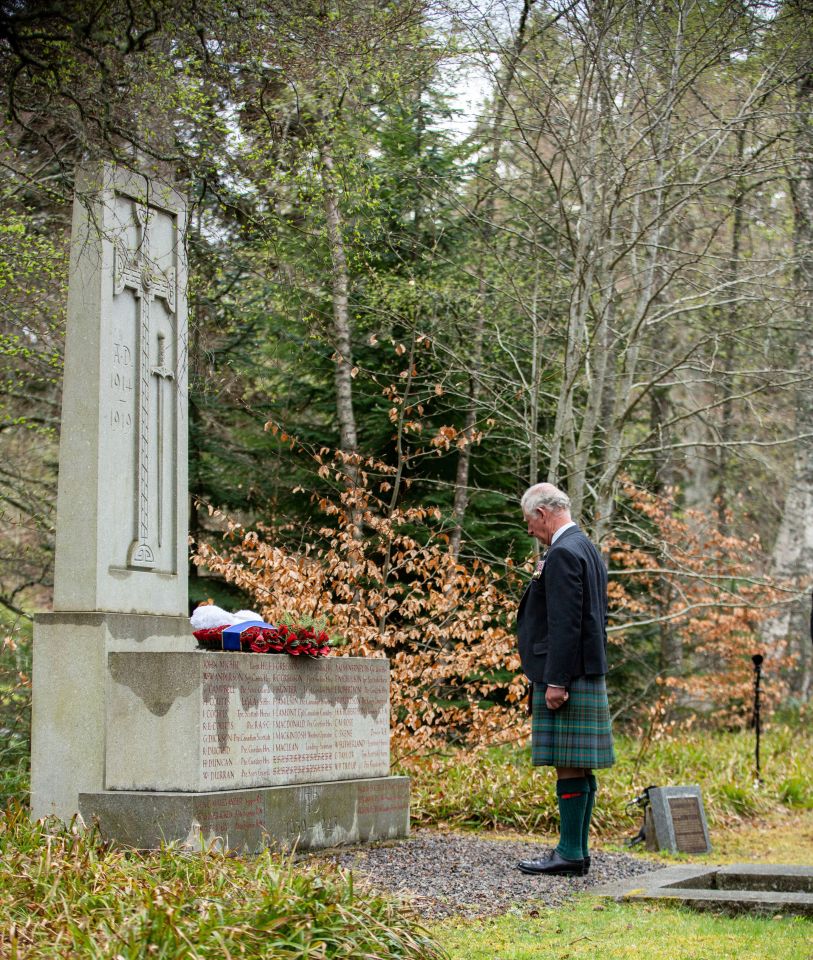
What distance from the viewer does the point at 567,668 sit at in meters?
6.74

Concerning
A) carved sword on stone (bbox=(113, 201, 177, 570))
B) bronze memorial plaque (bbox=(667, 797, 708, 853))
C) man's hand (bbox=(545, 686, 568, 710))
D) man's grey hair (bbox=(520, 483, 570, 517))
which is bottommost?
bronze memorial plaque (bbox=(667, 797, 708, 853))

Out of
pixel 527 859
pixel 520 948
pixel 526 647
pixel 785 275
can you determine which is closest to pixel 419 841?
pixel 527 859

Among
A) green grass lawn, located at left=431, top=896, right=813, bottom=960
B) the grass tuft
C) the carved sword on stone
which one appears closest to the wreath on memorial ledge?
the carved sword on stone

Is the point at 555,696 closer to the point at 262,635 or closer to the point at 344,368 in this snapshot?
the point at 262,635

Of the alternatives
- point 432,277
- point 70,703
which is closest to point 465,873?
point 70,703

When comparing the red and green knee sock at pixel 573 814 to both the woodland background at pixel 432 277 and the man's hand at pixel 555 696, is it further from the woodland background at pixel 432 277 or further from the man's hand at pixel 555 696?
the woodland background at pixel 432 277

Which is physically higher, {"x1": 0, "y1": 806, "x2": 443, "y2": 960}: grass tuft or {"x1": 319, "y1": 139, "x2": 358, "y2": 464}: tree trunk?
{"x1": 319, "y1": 139, "x2": 358, "y2": 464}: tree trunk

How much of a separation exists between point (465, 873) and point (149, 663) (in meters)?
2.09

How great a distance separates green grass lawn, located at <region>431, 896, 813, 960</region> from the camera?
193 inches

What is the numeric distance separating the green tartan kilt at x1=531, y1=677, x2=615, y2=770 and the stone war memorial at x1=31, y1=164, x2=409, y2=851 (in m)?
1.41

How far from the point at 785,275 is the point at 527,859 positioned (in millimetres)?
9589

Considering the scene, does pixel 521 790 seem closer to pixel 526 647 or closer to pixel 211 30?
pixel 526 647

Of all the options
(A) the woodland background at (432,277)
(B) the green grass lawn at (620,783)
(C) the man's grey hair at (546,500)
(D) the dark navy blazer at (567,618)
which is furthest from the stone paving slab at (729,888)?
(A) the woodland background at (432,277)

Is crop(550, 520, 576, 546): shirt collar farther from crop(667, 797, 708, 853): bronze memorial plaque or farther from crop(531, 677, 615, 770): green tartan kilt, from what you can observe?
crop(667, 797, 708, 853): bronze memorial plaque
